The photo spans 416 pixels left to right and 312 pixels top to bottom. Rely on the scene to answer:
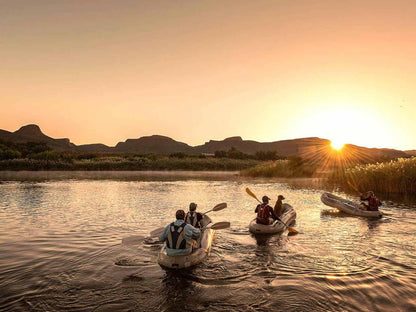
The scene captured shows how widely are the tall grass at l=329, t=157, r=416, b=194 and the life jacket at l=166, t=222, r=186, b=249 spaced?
2163 centimetres

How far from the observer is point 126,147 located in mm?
150125

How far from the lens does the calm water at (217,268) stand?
21.5 ft

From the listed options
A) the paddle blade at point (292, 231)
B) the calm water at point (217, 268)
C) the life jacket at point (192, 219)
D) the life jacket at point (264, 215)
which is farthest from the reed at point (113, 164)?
the life jacket at point (192, 219)

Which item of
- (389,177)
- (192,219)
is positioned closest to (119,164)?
(389,177)

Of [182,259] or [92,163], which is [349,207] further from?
[92,163]

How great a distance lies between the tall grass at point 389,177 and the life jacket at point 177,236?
851 inches

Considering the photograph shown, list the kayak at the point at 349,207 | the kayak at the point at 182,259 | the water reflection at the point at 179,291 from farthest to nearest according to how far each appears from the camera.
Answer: the kayak at the point at 349,207
the kayak at the point at 182,259
the water reflection at the point at 179,291

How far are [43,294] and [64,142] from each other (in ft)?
433

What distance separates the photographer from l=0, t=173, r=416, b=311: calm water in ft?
21.5

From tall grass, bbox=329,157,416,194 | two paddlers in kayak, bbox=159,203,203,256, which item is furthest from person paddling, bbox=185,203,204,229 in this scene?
tall grass, bbox=329,157,416,194

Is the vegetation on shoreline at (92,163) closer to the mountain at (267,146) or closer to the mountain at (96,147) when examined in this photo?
the mountain at (96,147)

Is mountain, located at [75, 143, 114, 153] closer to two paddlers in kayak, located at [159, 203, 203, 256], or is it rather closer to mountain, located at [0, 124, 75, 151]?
mountain, located at [0, 124, 75, 151]

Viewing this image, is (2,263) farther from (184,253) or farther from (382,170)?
(382,170)

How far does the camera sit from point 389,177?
24812 mm
